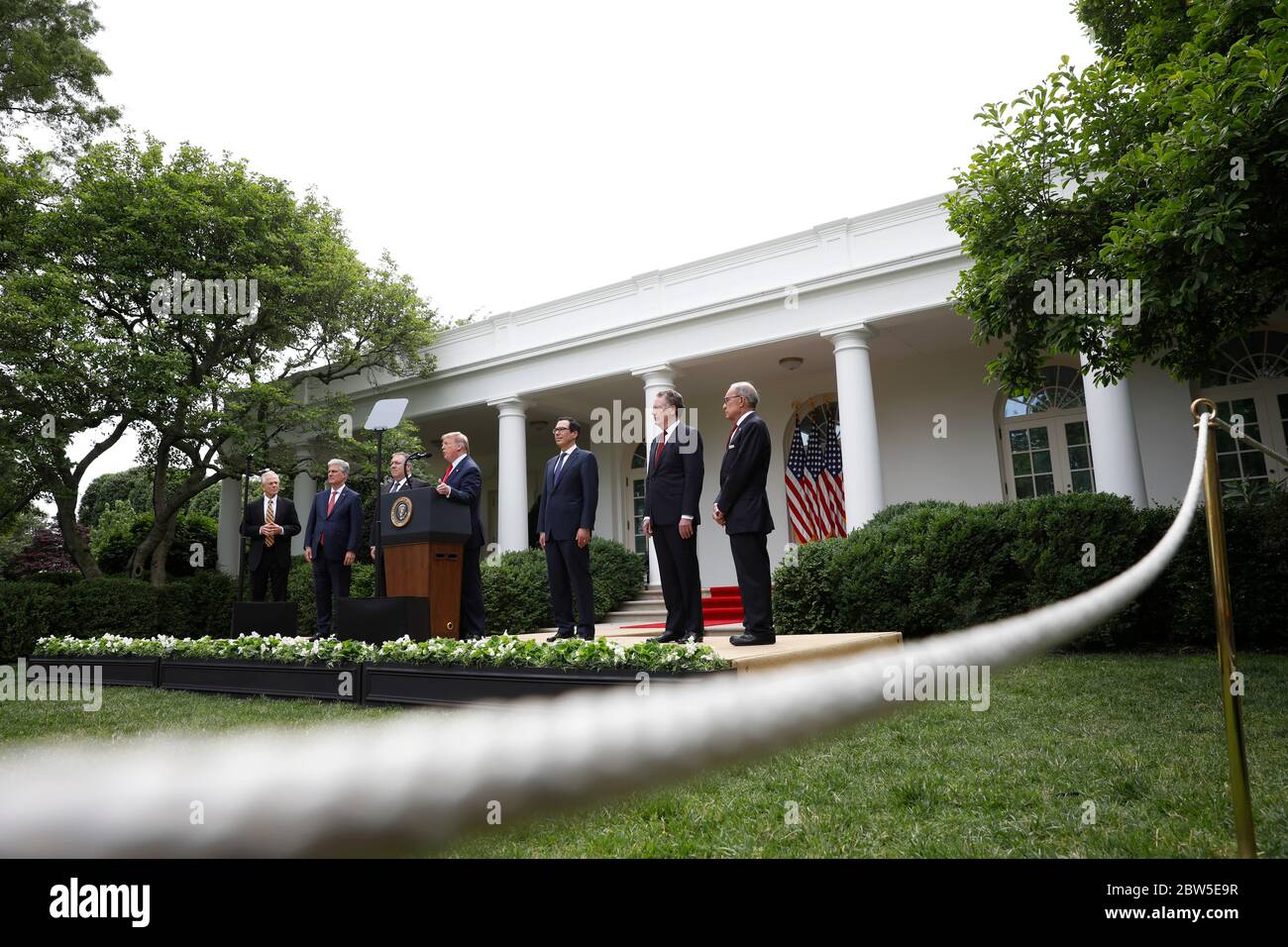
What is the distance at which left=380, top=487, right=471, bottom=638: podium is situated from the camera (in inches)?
266

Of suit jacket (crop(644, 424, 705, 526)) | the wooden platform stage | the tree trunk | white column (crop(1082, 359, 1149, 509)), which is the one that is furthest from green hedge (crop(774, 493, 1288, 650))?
the tree trunk

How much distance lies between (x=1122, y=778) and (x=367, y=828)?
3501 millimetres

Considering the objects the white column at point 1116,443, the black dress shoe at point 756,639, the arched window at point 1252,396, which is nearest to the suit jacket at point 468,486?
the black dress shoe at point 756,639

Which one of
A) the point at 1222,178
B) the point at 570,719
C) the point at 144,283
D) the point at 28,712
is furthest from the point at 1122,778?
the point at 144,283

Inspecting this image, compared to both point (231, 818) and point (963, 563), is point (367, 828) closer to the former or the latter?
point (231, 818)

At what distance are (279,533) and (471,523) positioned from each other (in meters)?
3.63

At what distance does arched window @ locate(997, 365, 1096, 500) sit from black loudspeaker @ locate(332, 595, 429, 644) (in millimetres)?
11588

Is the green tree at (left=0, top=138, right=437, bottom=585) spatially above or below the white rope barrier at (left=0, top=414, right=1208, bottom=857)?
above

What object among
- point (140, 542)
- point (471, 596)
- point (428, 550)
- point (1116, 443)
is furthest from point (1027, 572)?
point (140, 542)

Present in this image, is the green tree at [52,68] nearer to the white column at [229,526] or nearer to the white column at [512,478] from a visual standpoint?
the white column at [229,526]

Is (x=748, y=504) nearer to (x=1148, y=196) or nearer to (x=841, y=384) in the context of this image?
(x=1148, y=196)

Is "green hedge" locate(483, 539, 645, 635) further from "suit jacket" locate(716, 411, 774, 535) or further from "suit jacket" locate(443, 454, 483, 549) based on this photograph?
"suit jacket" locate(716, 411, 774, 535)

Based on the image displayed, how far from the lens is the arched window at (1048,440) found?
13768 mm

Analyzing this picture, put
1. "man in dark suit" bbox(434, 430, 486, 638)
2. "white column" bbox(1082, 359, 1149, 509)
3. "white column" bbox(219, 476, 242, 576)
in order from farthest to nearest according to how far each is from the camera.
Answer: "white column" bbox(219, 476, 242, 576) → "white column" bbox(1082, 359, 1149, 509) → "man in dark suit" bbox(434, 430, 486, 638)
